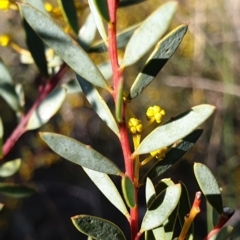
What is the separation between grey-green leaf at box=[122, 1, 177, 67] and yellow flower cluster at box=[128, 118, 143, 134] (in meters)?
0.05

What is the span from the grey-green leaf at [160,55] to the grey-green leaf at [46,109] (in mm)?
220

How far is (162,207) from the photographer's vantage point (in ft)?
1.19

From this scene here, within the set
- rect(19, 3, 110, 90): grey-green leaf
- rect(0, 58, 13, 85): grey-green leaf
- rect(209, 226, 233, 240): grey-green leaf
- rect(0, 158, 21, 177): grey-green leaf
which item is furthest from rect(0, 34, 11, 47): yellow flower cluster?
rect(209, 226, 233, 240): grey-green leaf

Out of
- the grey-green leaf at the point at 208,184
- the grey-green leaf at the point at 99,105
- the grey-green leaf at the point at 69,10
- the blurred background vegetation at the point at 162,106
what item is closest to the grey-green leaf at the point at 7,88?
the grey-green leaf at the point at 69,10

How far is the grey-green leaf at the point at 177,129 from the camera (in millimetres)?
344

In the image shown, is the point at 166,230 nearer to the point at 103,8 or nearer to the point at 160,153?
the point at 160,153

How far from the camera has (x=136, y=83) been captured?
0.38 meters

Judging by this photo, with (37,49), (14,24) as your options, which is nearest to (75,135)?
(14,24)

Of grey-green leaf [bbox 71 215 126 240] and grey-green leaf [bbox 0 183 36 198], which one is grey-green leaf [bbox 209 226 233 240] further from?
grey-green leaf [bbox 0 183 36 198]

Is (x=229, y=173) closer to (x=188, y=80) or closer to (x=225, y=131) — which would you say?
(x=225, y=131)

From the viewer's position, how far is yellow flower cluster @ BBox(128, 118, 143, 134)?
377 mm

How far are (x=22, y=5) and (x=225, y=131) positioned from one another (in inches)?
81.0

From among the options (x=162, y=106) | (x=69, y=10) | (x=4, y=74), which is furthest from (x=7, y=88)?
(x=162, y=106)

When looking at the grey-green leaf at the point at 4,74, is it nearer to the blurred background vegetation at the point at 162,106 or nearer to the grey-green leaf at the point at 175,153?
the grey-green leaf at the point at 175,153
